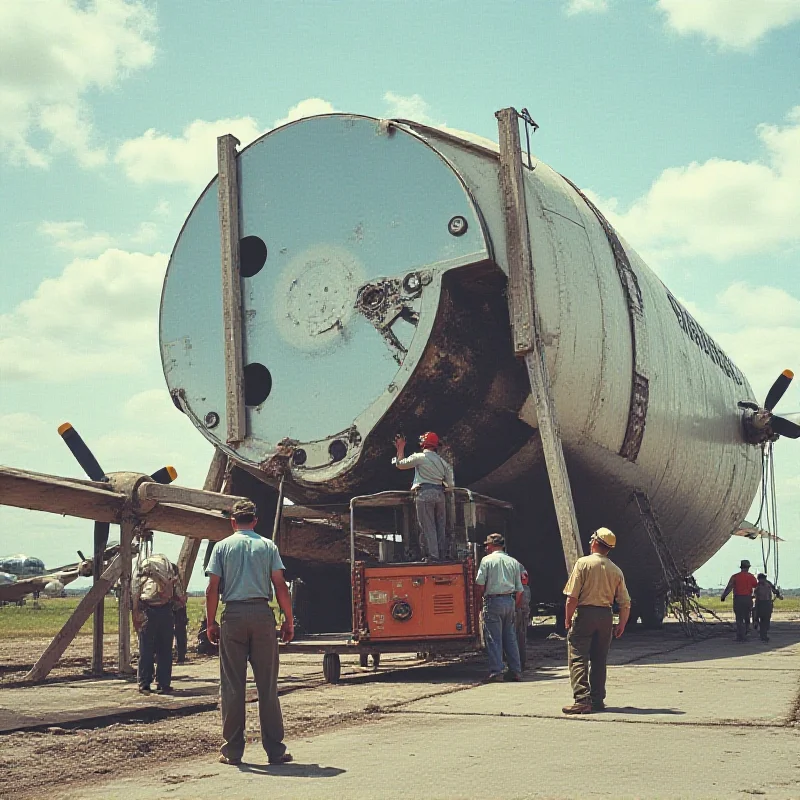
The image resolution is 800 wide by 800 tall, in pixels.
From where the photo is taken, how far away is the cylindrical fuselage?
11648 mm

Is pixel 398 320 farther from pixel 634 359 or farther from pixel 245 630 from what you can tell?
pixel 245 630

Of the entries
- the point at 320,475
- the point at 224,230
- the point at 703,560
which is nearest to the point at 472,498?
the point at 320,475

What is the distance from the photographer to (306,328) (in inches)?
482

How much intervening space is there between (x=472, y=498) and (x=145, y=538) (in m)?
3.87

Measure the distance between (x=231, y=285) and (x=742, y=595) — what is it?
10282mm

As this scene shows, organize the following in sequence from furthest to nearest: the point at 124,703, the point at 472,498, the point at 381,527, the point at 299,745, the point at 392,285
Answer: the point at 381,527
the point at 392,285
the point at 472,498
the point at 124,703
the point at 299,745

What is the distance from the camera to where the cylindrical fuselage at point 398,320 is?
1165 centimetres

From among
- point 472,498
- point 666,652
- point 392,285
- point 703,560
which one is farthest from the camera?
point 703,560

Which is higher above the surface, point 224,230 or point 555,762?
point 224,230

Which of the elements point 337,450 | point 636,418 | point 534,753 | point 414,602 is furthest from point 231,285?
point 534,753

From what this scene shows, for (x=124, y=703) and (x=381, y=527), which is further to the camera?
(x=381, y=527)

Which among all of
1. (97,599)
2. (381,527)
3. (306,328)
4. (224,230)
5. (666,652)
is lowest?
(666,652)

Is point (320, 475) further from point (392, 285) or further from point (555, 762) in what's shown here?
point (555, 762)

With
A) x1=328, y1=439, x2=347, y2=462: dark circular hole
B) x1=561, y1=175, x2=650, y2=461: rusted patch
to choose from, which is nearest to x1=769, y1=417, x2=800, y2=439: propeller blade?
x1=561, y1=175, x2=650, y2=461: rusted patch
